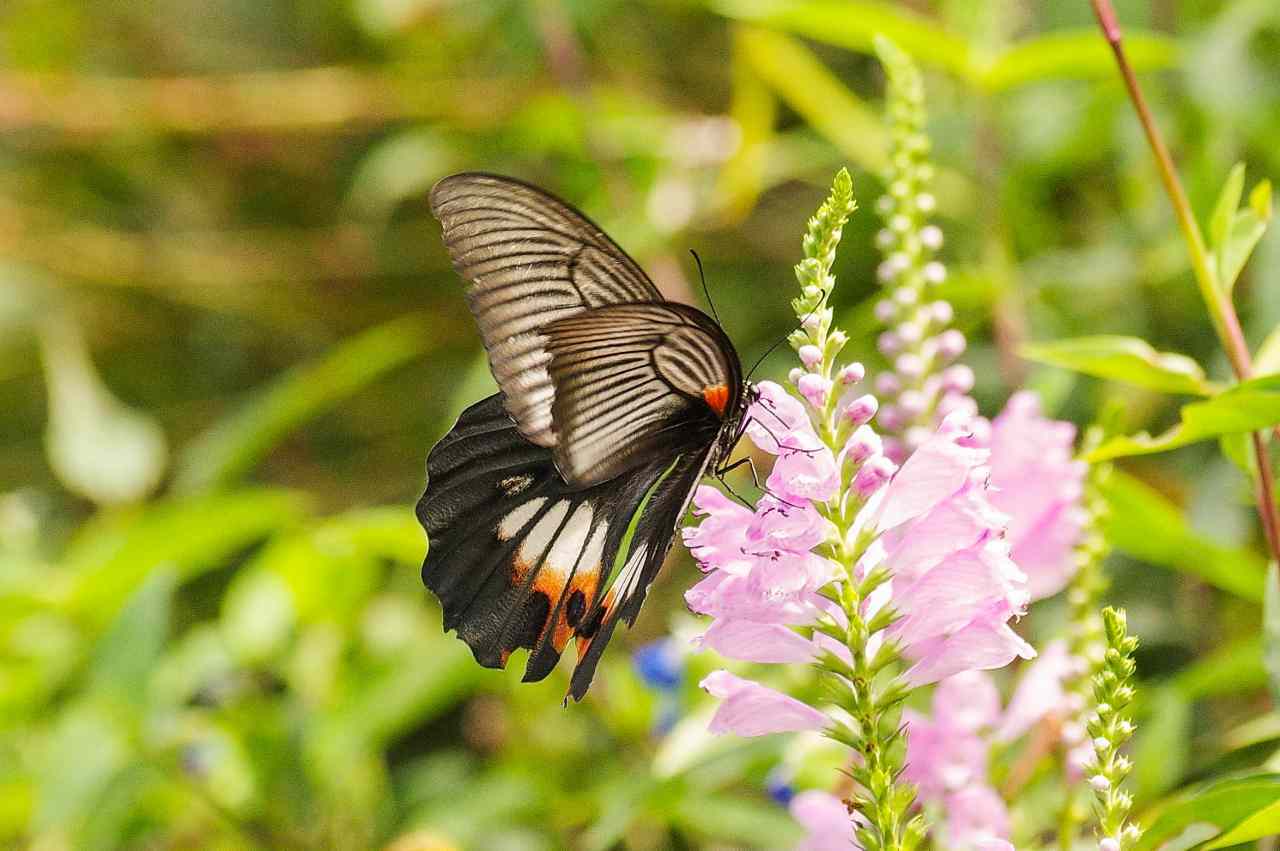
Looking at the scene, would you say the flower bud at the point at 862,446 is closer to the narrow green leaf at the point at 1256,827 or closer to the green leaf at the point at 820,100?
the narrow green leaf at the point at 1256,827

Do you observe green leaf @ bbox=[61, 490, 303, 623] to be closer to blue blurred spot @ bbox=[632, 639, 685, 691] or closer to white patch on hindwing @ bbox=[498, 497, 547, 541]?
blue blurred spot @ bbox=[632, 639, 685, 691]

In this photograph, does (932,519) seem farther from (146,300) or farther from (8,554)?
(146,300)

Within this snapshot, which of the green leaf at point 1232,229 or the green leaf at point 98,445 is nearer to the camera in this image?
the green leaf at point 1232,229

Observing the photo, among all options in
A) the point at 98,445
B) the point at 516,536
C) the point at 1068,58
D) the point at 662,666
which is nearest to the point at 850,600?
the point at 516,536

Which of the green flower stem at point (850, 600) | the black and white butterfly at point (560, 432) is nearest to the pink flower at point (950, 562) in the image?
the green flower stem at point (850, 600)

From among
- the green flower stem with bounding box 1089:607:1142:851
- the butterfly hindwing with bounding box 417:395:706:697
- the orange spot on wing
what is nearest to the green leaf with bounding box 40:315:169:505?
the butterfly hindwing with bounding box 417:395:706:697
